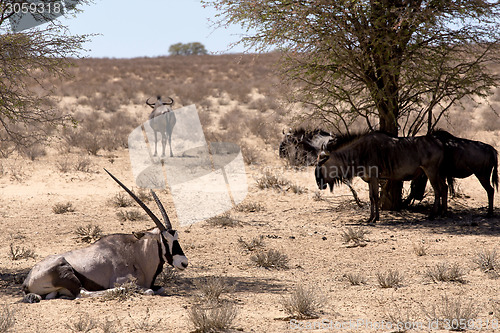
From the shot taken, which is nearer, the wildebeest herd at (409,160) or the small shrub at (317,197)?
the wildebeest herd at (409,160)

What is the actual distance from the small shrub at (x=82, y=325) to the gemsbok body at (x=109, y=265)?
739 mm

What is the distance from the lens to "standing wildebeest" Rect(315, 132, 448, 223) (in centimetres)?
1049

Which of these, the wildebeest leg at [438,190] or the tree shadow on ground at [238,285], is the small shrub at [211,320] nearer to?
the tree shadow on ground at [238,285]

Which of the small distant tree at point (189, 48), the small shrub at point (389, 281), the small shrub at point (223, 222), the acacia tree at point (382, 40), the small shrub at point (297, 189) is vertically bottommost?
the small shrub at point (389, 281)

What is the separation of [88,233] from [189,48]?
73199 millimetres

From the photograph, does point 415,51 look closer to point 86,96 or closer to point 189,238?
point 189,238

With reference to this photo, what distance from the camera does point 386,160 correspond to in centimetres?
1057

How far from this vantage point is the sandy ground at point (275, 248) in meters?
5.56

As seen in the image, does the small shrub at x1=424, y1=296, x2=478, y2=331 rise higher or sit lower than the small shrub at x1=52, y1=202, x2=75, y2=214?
lower

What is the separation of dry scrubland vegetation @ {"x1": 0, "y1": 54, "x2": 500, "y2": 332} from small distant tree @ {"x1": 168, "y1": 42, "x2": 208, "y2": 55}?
61390mm

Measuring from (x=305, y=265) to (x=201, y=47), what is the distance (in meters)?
75.1

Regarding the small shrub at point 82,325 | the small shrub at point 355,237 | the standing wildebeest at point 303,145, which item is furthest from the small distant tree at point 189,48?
the small shrub at point 82,325

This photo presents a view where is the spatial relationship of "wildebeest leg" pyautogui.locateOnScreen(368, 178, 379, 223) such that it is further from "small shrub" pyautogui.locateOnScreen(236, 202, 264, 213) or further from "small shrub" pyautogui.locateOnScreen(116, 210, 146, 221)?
"small shrub" pyautogui.locateOnScreen(116, 210, 146, 221)

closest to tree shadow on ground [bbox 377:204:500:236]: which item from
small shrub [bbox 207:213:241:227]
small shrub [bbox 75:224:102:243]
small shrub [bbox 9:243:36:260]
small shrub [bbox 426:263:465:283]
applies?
small shrub [bbox 207:213:241:227]
